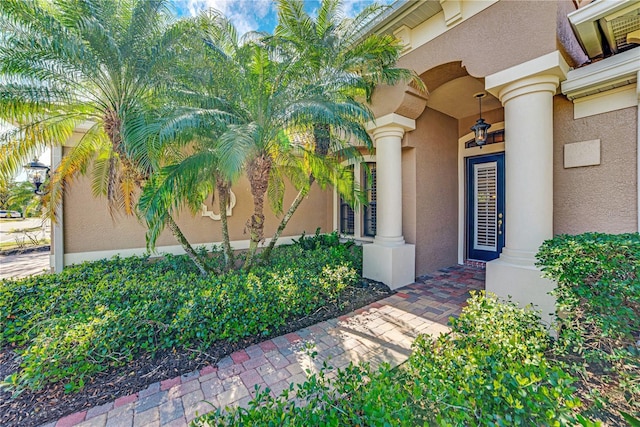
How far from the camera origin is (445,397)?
1.72 m

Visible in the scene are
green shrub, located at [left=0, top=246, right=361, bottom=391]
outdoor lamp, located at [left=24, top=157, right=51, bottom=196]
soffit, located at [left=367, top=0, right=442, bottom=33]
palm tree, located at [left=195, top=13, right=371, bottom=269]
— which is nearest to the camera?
green shrub, located at [left=0, top=246, right=361, bottom=391]

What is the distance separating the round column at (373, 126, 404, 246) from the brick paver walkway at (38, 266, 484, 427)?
4.94 ft

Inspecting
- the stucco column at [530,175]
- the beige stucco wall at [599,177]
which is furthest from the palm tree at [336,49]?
the beige stucco wall at [599,177]

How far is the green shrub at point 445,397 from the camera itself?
1568mm

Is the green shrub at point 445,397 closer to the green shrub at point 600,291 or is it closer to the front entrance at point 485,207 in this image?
the green shrub at point 600,291

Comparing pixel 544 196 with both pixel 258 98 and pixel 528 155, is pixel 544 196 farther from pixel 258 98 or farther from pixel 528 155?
pixel 258 98

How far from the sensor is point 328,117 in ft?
13.9

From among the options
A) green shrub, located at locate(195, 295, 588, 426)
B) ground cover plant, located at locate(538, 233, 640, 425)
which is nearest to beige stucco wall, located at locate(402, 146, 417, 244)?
ground cover plant, located at locate(538, 233, 640, 425)

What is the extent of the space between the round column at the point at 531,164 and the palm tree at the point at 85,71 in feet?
19.2

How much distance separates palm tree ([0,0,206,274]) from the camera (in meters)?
3.90

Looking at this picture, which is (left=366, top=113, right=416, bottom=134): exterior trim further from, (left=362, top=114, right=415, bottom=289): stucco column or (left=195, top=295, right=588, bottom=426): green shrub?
(left=195, top=295, right=588, bottom=426): green shrub

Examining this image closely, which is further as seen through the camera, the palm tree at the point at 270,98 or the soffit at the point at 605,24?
the palm tree at the point at 270,98

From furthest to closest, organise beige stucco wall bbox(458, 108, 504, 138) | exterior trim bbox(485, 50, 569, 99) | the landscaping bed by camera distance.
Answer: beige stucco wall bbox(458, 108, 504, 138) < exterior trim bbox(485, 50, 569, 99) < the landscaping bed

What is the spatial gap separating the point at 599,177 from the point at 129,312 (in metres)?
7.48
